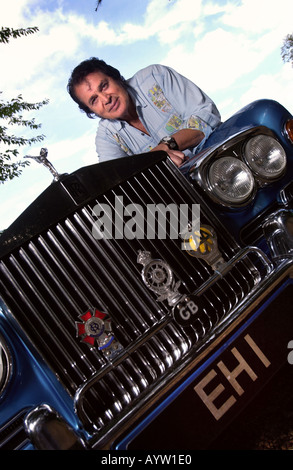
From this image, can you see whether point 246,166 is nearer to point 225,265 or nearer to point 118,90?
point 225,265

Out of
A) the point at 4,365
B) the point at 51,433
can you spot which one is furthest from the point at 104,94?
the point at 51,433

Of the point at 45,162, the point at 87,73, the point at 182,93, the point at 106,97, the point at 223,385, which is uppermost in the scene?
the point at 87,73

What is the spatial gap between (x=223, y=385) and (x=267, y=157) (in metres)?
1.14

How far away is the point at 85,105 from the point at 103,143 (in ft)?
1.19

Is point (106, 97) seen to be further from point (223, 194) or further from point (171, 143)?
point (223, 194)

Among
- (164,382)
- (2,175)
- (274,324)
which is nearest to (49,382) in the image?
(164,382)

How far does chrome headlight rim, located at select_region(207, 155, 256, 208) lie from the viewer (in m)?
1.88

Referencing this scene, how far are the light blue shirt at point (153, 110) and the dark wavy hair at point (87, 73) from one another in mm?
142

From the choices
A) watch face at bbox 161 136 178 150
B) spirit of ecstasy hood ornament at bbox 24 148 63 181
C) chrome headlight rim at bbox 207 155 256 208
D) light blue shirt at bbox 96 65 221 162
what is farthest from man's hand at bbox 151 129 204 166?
Result: spirit of ecstasy hood ornament at bbox 24 148 63 181

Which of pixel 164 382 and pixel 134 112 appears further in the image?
pixel 134 112

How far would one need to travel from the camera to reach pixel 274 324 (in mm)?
1496

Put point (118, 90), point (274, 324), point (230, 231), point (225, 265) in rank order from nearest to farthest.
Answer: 1. point (274, 324)
2. point (225, 265)
3. point (230, 231)
4. point (118, 90)

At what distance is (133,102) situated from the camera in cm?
344

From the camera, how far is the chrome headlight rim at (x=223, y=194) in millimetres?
1878
